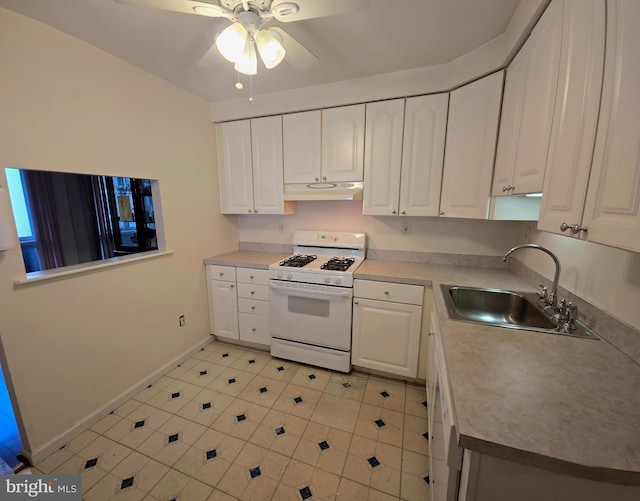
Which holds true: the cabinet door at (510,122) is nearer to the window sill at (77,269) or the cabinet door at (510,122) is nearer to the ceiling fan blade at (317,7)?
the ceiling fan blade at (317,7)

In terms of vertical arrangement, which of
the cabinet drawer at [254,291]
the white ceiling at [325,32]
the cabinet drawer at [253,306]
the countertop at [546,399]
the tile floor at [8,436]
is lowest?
the tile floor at [8,436]

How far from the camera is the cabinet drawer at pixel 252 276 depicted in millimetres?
2453

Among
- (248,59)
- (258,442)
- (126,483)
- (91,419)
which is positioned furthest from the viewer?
(91,419)

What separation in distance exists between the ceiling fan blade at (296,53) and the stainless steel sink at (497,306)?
1.54 meters

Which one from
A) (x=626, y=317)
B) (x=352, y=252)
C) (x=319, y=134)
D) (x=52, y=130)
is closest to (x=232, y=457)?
(x=352, y=252)

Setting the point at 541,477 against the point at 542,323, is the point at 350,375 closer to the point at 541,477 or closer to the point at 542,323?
the point at 542,323

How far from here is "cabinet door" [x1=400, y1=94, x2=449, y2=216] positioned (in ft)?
6.55

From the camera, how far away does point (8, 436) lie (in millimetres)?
1688

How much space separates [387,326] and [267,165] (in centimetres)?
186

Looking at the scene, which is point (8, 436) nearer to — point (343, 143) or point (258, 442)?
point (258, 442)

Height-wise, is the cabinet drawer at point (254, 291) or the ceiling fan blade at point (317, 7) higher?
the ceiling fan blade at point (317, 7)

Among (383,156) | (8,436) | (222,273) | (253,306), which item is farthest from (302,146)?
(8,436)

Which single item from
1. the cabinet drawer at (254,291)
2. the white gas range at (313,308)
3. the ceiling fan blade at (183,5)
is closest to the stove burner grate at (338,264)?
the white gas range at (313,308)

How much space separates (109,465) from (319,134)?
8.91ft
